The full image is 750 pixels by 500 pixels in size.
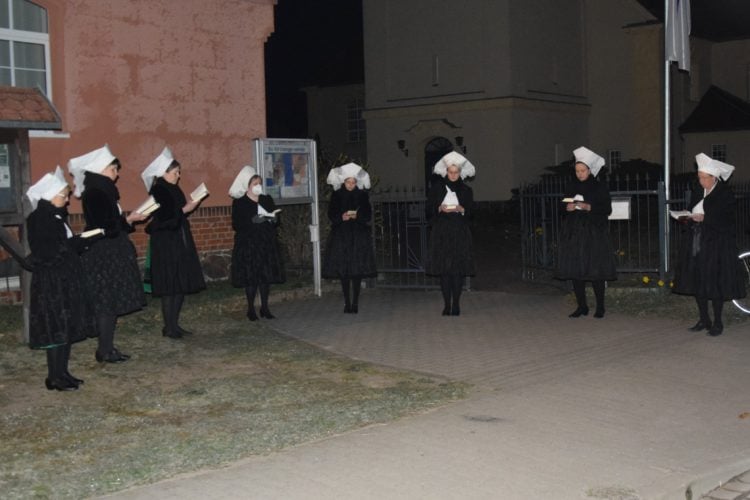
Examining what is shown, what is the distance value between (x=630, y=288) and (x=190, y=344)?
5.97m

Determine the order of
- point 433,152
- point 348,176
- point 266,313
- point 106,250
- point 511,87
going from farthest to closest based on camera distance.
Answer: point 433,152, point 511,87, point 348,176, point 266,313, point 106,250

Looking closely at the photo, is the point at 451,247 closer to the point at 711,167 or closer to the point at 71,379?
the point at 711,167

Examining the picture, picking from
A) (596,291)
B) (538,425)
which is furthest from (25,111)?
(596,291)

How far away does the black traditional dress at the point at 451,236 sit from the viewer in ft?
39.1

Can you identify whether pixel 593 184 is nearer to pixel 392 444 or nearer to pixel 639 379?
pixel 639 379

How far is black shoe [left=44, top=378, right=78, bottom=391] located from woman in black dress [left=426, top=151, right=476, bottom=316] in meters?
5.11

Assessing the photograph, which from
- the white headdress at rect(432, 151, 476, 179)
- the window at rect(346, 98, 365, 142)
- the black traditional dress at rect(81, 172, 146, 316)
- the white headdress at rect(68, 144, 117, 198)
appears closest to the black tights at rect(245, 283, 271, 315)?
the white headdress at rect(432, 151, 476, 179)

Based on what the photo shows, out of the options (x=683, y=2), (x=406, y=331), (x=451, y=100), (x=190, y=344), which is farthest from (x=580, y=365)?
(x=451, y=100)

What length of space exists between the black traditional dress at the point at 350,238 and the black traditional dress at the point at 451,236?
851mm

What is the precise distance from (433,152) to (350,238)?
22710 millimetres

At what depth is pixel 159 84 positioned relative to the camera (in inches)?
544

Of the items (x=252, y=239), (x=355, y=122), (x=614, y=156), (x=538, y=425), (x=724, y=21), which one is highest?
(x=724, y=21)

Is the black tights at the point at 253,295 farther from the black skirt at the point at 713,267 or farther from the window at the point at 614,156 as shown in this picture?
the window at the point at 614,156

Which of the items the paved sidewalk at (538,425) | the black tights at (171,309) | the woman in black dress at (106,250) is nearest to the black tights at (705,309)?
the paved sidewalk at (538,425)
